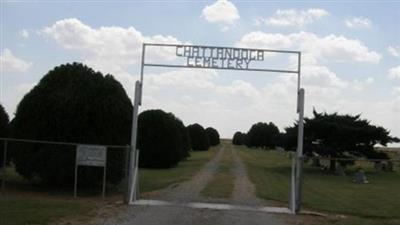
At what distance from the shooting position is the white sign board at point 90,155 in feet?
62.1

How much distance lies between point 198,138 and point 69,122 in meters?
66.1

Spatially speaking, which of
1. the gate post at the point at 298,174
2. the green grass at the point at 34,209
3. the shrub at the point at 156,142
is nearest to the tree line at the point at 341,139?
the shrub at the point at 156,142

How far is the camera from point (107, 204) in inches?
691

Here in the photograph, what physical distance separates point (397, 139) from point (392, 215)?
30.6 m

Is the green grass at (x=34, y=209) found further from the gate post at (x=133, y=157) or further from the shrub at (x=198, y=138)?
the shrub at (x=198, y=138)

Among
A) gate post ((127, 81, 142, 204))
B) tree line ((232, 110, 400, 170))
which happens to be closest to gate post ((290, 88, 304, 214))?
gate post ((127, 81, 142, 204))

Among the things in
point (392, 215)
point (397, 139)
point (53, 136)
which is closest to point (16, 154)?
point (53, 136)

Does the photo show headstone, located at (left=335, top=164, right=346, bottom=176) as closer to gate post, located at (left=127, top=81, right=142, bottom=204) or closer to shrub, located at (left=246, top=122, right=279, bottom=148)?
gate post, located at (left=127, top=81, right=142, bottom=204)

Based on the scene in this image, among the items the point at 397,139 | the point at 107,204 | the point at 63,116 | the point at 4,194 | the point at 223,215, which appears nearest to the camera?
the point at 223,215

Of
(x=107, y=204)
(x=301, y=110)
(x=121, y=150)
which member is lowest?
(x=107, y=204)

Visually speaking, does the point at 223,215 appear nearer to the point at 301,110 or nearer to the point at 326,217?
the point at 326,217

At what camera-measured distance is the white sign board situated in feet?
62.1

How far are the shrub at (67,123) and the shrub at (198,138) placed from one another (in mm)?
60548

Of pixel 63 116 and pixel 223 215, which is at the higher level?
pixel 63 116
